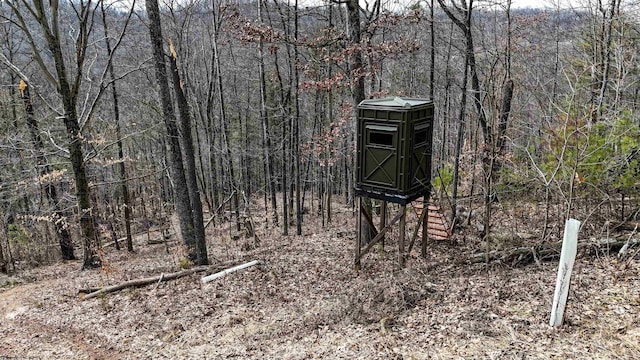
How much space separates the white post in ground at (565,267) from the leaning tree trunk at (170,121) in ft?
23.9

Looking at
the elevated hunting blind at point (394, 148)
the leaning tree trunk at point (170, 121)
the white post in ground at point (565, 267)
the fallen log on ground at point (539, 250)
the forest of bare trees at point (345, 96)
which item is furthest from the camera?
the leaning tree trunk at point (170, 121)

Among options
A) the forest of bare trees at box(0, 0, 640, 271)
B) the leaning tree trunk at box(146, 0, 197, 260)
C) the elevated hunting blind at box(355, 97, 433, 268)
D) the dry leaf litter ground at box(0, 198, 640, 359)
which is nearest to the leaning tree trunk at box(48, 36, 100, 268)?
the forest of bare trees at box(0, 0, 640, 271)

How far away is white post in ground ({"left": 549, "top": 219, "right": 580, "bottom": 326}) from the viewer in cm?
411

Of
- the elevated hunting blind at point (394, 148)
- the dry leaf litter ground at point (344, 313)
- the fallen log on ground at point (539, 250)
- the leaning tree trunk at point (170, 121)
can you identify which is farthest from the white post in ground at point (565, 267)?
the leaning tree trunk at point (170, 121)

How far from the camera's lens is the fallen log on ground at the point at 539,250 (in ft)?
20.8

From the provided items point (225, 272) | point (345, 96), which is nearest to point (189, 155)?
point (225, 272)

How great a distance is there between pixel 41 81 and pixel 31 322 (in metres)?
12.6

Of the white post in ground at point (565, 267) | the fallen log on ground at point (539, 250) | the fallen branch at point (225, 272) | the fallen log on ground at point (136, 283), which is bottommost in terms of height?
the fallen log on ground at point (136, 283)

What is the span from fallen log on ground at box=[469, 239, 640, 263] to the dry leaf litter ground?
7.9 inches

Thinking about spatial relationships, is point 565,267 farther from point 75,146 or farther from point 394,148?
point 75,146

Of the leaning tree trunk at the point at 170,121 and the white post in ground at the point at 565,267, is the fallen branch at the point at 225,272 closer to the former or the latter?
the leaning tree trunk at the point at 170,121

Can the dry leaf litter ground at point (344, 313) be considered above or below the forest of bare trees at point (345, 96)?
below

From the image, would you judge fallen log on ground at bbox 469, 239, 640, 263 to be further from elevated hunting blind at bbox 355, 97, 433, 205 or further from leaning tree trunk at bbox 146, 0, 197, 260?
leaning tree trunk at bbox 146, 0, 197, 260

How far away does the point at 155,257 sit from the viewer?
12.1 meters
